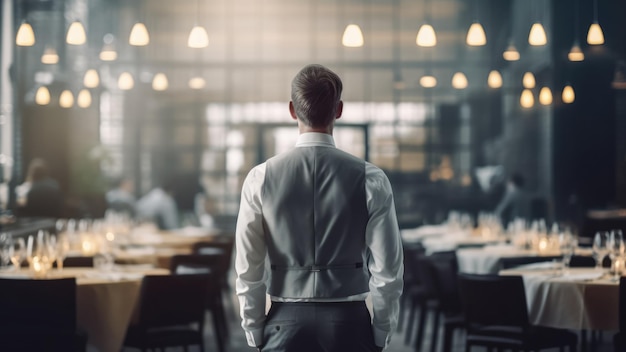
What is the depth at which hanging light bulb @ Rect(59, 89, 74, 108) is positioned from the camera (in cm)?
1257

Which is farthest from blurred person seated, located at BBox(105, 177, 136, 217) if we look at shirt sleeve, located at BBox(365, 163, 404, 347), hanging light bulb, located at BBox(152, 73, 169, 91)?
shirt sleeve, located at BBox(365, 163, 404, 347)

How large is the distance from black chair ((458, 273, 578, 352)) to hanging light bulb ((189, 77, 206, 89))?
34.7 feet

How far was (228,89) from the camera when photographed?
15.8 meters

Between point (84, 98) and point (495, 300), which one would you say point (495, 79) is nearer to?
point (84, 98)

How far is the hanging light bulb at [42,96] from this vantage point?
38.2ft

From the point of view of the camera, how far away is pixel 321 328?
285 cm

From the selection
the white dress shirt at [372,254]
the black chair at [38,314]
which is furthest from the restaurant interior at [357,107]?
the white dress shirt at [372,254]

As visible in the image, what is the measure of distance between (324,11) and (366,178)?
13.4 meters

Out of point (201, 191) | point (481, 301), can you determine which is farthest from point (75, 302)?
point (201, 191)

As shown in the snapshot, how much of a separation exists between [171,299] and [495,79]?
960 centimetres

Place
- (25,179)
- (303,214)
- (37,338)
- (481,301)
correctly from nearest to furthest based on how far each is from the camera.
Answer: (303,214), (37,338), (481,301), (25,179)

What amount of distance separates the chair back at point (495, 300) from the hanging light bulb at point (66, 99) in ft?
27.3

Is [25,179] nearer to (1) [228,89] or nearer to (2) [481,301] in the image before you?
(1) [228,89]

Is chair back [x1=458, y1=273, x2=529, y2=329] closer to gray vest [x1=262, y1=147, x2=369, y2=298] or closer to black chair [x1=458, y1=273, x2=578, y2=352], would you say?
black chair [x1=458, y1=273, x2=578, y2=352]
